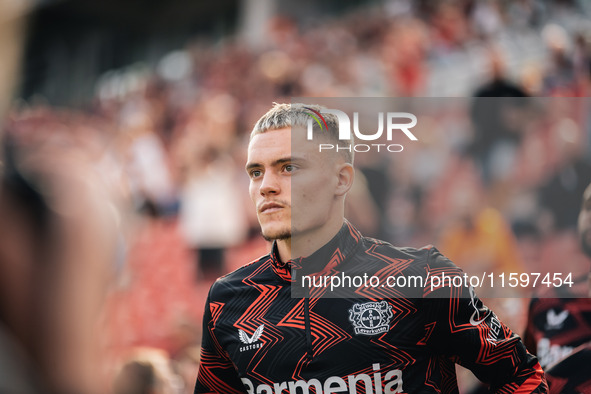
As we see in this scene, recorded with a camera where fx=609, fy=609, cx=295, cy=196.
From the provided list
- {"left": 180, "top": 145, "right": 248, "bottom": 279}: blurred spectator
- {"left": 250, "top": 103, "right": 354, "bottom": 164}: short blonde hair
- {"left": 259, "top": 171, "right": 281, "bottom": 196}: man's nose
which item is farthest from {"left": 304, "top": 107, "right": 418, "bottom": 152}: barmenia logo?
{"left": 180, "top": 145, "right": 248, "bottom": 279}: blurred spectator

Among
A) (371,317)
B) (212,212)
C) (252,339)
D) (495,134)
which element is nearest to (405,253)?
(371,317)

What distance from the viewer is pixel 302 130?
78.9 inches

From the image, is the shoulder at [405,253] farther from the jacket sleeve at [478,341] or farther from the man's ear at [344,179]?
the man's ear at [344,179]

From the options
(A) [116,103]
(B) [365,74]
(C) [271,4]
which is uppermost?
(C) [271,4]

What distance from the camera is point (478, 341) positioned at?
6.33 ft

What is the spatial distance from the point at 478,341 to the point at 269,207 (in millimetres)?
792

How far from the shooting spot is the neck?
2.06 meters

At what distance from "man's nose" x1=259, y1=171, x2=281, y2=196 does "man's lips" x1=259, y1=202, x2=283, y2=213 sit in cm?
4

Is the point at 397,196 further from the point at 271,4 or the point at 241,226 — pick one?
the point at 271,4

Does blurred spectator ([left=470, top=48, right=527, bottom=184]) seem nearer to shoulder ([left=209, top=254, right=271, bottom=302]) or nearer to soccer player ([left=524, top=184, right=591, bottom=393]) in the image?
soccer player ([left=524, top=184, right=591, bottom=393])

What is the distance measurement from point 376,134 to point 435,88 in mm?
4333

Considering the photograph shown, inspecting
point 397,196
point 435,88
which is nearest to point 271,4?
point 435,88

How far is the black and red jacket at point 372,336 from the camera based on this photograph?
6.39 ft

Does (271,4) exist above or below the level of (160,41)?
below
